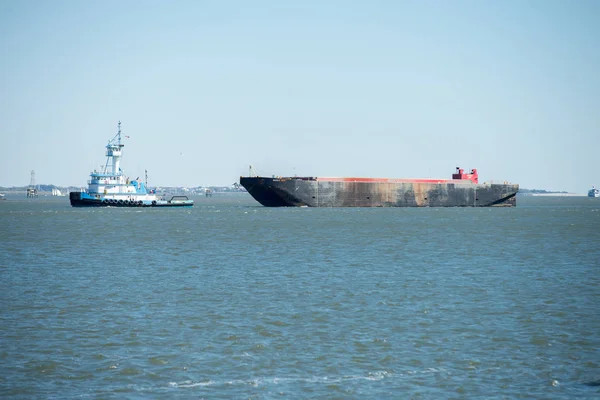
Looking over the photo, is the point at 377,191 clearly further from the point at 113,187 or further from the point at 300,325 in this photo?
the point at 300,325

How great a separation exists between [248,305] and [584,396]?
1257cm

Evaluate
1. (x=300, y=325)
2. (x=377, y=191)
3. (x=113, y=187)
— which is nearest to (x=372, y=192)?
(x=377, y=191)

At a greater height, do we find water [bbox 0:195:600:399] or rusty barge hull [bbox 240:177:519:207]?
rusty barge hull [bbox 240:177:519:207]

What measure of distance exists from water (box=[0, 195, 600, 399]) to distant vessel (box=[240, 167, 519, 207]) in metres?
56.7

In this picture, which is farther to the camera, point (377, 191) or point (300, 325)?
point (377, 191)

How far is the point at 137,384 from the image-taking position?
14.8 metres

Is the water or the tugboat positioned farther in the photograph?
the tugboat

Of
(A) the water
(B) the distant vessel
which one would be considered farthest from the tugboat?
(A) the water

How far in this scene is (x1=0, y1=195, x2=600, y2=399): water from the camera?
14977mm

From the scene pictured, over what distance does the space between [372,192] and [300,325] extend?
290ft

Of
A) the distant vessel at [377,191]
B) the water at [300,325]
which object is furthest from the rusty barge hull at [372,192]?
the water at [300,325]

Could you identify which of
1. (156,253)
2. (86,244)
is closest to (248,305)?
(156,253)

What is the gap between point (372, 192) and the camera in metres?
108

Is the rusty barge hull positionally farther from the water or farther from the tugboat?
the water
